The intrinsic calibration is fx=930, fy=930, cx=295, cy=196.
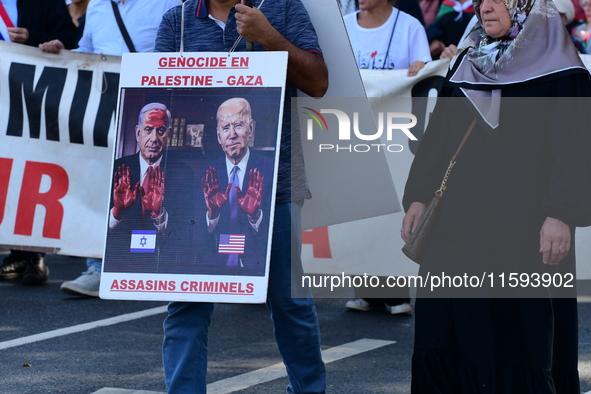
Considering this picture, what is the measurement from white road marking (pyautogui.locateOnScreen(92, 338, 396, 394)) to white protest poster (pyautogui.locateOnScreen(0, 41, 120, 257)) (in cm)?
215

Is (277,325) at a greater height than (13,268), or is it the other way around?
(13,268)

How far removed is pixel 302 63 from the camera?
329cm

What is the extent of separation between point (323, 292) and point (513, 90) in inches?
144

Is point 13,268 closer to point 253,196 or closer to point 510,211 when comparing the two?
point 253,196

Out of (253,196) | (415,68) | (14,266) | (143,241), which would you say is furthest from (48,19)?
(253,196)

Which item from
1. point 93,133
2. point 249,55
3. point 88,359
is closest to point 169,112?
point 249,55

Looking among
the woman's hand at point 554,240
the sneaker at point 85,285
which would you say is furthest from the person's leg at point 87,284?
the woman's hand at point 554,240

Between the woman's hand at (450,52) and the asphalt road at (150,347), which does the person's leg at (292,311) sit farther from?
the woman's hand at (450,52)

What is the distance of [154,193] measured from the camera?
324 cm

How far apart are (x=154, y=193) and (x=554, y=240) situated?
1367mm

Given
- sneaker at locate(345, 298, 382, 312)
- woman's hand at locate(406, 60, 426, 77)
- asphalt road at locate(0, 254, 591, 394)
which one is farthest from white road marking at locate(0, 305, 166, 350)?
woman's hand at locate(406, 60, 426, 77)

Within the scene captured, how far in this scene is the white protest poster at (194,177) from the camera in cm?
317

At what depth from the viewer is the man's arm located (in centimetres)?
317

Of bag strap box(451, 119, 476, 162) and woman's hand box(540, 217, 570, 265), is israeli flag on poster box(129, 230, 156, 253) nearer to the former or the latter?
bag strap box(451, 119, 476, 162)
